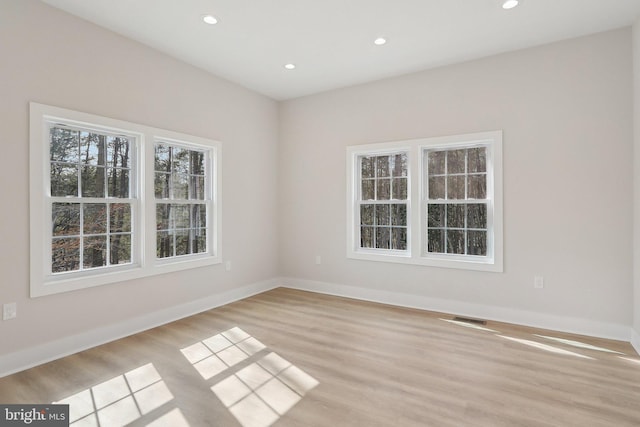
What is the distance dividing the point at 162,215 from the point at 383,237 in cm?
289

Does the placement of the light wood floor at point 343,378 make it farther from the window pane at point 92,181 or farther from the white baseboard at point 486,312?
the window pane at point 92,181

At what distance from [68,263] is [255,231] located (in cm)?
243

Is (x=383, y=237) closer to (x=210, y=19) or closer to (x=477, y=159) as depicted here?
(x=477, y=159)

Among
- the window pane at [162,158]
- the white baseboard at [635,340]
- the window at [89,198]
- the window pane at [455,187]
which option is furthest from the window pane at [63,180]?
the white baseboard at [635,340]

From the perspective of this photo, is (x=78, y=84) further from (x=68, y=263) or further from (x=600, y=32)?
(x=600, y=32)

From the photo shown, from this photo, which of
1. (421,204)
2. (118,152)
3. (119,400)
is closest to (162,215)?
(118,152)

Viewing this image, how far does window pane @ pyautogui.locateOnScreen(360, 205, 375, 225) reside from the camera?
4836 millimetres

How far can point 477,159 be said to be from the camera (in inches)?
160

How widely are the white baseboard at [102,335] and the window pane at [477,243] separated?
317 centimetres

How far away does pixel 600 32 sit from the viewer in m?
3.34

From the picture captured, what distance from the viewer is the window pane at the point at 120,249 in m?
3.41

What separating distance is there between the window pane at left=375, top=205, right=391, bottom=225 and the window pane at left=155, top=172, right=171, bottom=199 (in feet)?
9.10

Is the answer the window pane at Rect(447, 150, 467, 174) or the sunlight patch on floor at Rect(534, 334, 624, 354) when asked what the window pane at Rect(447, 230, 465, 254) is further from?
the sunlight patch on floor at Rect(534, 334, 624, 354)

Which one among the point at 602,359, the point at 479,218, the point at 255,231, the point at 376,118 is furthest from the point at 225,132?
the point at 602,359
